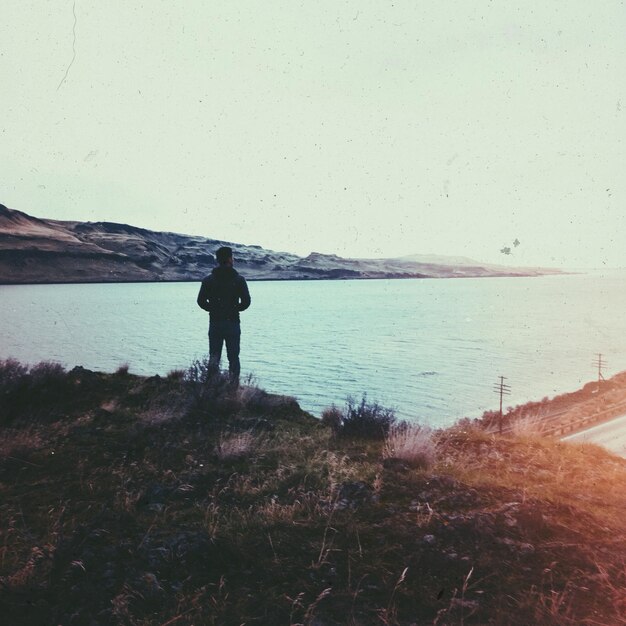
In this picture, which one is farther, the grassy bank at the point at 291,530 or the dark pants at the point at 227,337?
the dark pants at the point at 227,337

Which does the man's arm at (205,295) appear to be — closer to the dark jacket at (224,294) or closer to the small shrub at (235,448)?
the dark jacket at (224,294)

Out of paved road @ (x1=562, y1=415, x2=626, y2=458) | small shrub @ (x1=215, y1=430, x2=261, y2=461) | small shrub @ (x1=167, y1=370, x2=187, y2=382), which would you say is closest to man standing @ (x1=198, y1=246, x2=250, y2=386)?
small shrub @ (x1=167, y1=370, x2=187, y2=382)

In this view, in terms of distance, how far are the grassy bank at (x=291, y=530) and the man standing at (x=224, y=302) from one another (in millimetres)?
2861

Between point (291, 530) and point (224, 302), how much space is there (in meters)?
6.18

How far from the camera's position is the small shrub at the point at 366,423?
6.98 m

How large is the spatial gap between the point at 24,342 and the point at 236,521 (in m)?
61.3

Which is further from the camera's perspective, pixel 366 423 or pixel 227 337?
pixel 227 337

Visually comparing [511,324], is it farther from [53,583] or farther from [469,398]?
[53,583]

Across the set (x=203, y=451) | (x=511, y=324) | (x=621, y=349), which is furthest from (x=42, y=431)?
(x=511, y=324)

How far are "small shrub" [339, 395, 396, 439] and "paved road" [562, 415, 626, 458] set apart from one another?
3306 cm

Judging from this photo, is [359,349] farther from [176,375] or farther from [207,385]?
[207,385]

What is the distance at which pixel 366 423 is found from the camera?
7180 mm

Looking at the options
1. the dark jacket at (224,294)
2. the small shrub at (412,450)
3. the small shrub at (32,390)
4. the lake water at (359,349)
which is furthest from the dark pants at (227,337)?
the lake water at (359,349)

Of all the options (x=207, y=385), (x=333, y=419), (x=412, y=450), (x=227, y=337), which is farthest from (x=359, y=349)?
(x=412, y=450)
